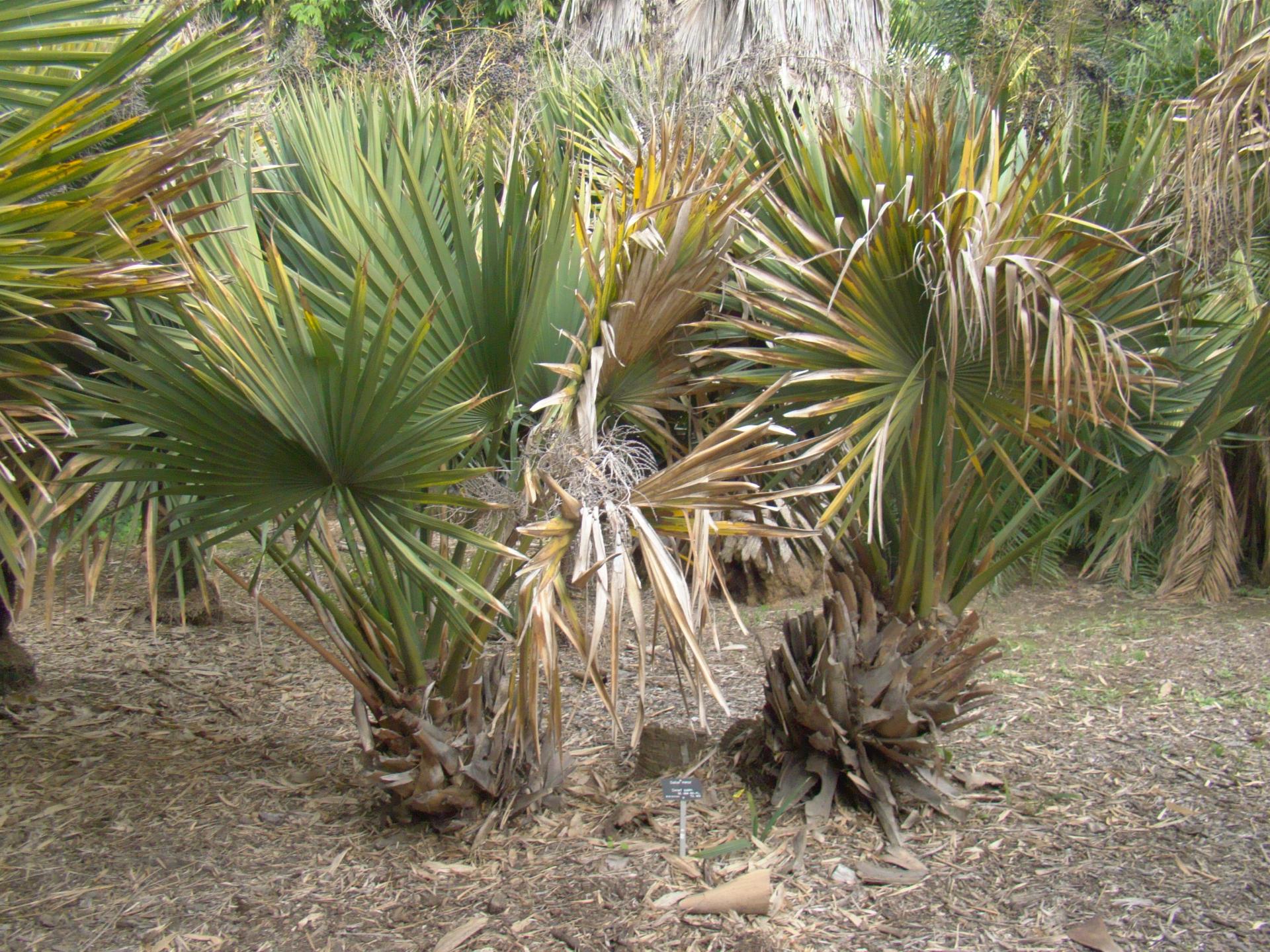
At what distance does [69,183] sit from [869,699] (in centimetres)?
302

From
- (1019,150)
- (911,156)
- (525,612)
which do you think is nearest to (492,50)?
(1019,150)

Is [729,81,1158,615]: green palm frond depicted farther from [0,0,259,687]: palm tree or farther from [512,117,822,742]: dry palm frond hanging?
[0,0,259,687]: palm tree

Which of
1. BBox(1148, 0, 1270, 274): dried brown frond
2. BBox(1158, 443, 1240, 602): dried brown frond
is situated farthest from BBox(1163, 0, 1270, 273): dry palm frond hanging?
BBox(1158, 443, 1240, 602): dried brown frond

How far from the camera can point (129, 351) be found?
8.20 ft

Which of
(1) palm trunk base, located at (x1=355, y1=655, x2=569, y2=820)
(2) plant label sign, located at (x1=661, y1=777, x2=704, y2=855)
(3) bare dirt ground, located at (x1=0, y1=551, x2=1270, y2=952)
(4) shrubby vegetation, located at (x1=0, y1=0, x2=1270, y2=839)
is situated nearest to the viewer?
(4) shrubby vegetation, located at (x1=0, y1=0, x2=1270, y2=839)

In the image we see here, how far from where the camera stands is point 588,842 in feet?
11.5

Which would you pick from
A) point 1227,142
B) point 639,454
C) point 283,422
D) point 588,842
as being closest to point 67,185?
point 283,422

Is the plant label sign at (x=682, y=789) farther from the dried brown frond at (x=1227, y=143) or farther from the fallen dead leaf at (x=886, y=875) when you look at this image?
the dried brown frond at (x=1227, y=143)

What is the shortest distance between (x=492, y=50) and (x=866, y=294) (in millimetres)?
7787

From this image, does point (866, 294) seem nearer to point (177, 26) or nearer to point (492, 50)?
point (177, 26)

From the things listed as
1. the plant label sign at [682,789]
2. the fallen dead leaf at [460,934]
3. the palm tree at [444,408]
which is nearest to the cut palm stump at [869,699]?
the plant label sign at [682,789]

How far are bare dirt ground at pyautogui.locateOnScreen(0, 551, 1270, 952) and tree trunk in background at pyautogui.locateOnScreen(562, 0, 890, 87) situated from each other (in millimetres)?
5909

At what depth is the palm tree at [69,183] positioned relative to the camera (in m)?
2.42

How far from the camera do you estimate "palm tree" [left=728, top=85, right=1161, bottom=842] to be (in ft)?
9.29
